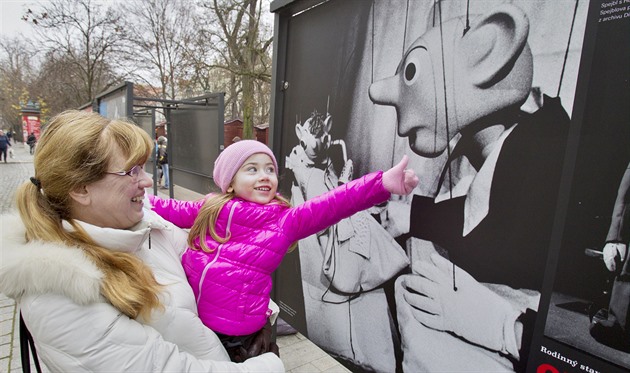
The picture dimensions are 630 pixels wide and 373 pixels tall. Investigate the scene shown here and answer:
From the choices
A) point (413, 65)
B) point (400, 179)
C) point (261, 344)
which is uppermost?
point (413, 65)

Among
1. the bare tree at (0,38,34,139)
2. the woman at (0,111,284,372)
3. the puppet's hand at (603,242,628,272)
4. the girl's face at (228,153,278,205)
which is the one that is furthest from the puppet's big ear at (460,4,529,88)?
the bare tree at (0,38,34,139)

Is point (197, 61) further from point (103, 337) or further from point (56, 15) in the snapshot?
point (103, 337)

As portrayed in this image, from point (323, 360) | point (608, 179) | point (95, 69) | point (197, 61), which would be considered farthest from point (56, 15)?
point (608, 179)

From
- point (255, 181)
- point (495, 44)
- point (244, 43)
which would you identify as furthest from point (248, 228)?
point (244, 43)

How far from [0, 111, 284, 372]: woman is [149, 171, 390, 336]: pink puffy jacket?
0.27m

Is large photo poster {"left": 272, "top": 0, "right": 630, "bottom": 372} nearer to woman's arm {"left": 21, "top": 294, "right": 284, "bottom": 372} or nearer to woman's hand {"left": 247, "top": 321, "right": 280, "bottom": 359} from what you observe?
woman's hand {"left": 247, "top": 321, "right": 280, "bottom": 359}

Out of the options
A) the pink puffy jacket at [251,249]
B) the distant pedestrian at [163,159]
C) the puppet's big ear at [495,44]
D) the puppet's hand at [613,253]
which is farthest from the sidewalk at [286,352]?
the distant pedestrian at [163,159]

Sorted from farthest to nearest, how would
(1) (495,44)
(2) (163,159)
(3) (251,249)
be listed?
(2) (163,159) < (3) (251,249) < (1) (495,44)

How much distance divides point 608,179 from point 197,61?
16874 mm

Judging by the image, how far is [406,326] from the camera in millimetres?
1672

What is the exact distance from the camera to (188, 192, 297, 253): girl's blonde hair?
1645 mm

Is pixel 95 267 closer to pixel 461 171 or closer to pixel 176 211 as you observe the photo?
pixel 176 211

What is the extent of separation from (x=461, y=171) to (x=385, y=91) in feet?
1.85

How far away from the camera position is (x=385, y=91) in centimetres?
175
